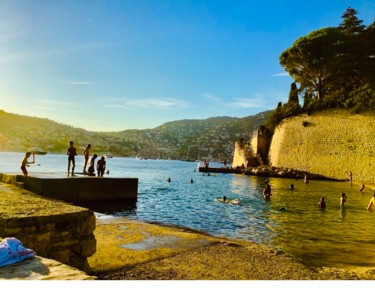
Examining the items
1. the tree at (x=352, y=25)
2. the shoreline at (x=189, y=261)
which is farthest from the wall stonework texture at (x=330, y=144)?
the shoreline at (x=189, y=261)

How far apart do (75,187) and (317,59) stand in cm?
4027

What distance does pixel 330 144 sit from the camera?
4484cm

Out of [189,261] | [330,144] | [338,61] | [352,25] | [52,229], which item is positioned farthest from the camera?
[352,25]

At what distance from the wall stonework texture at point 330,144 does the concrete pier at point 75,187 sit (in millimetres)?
31218

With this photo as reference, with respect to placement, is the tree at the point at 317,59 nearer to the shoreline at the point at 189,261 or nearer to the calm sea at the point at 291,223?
the calm sea at the point at 291,223

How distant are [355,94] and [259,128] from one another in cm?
1998

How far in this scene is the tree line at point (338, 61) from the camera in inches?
1784

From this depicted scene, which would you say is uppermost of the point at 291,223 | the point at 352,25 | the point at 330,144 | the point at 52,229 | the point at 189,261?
the point at 352,25

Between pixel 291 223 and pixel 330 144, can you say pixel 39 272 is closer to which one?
pixel 291 223

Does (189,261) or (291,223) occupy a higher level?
(189,261)

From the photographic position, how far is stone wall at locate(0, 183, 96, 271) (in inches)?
192

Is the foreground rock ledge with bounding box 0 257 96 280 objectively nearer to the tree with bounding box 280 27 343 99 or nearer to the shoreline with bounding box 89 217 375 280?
the shoreline with bounding box 89 217 375 280

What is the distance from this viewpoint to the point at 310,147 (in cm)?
4816

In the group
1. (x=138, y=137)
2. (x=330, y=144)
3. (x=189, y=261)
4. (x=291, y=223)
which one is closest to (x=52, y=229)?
(x=189, y=261)
